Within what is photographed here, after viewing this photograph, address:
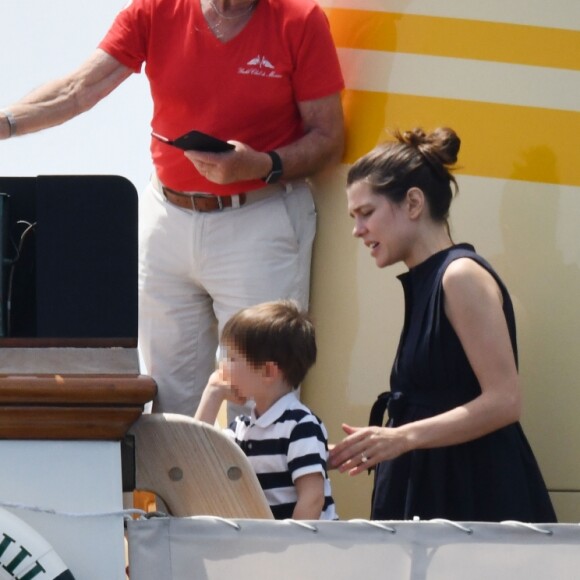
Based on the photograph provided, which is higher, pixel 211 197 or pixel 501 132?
pixel 501 132

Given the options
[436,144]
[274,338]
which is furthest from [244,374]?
[436,144]

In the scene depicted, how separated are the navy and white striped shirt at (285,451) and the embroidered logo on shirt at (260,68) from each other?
1.00 meters

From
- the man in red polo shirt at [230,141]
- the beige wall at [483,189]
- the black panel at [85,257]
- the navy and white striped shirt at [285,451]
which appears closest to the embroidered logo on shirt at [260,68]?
the man in red polo shirt at [230,141]

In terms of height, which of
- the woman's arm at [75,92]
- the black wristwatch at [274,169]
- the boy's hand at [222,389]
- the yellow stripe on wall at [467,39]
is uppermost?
the yellow stripe on wall at [467,39]

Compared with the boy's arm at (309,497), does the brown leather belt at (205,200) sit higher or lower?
higher

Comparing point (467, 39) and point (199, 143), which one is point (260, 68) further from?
point (467, 39)

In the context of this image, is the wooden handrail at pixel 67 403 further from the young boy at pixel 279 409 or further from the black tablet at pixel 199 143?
the black tablet at pixel 199 143

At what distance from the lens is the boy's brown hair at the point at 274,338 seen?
2.62 meters

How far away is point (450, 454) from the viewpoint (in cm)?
277

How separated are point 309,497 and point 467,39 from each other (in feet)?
4.14

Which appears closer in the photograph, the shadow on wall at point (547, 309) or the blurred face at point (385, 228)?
the blurred face at point (385, 228)

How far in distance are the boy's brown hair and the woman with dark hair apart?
170 millimetres

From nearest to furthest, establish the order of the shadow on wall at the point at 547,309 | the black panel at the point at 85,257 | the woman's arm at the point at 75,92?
the black panel at the point at 85,257 → the shadow on wall at the point at 547,309 → the woman's arm at the point at 75,92

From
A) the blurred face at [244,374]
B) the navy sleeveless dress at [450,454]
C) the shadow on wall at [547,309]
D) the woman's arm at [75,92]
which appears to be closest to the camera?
the blurred face at [244,374]
